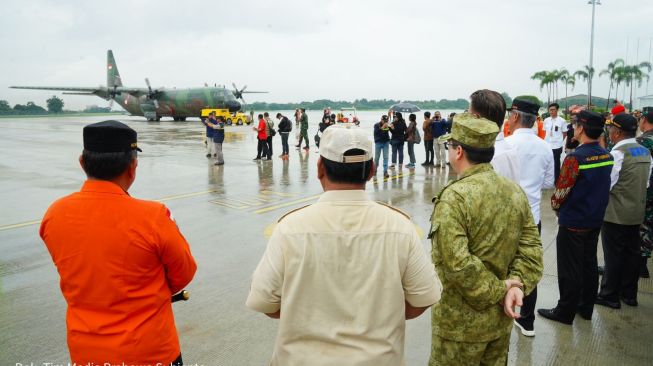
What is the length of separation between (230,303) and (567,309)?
3259 millimetres

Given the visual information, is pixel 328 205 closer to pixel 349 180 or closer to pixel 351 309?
pixel 349 180

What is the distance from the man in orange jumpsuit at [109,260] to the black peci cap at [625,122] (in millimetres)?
4422

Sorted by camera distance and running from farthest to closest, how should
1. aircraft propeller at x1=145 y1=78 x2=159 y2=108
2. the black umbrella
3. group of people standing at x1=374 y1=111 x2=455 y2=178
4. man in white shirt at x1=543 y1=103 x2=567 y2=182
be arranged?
aircraft propeller at x1=145 y1=78 x2=159 y2=108, the black umbrella, group of people standing at x1=374 y1=111 x2=455 y2=178, man in white shirt at x1=543 y1=103 x2=567 y2=182

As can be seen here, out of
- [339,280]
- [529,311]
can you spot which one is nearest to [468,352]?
[339,280]

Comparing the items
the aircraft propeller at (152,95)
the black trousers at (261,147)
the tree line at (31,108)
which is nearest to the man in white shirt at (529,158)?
the black trousers at (261,147)

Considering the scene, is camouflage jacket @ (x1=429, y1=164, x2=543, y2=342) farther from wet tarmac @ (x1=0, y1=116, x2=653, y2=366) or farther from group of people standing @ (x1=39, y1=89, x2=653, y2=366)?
wet tarmac @ (x1=0, y1=116, x2=653, y2=366)

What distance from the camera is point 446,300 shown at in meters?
2.25

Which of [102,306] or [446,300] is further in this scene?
[446,300]

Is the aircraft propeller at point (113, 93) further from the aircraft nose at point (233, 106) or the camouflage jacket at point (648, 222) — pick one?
the camouflage jacket at point (648, 222)

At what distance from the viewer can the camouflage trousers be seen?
223 centimetres

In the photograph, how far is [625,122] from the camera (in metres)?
4.21

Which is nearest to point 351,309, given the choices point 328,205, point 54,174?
point 328,205

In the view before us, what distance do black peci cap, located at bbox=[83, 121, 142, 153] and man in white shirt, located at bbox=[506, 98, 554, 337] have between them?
3.02 metres

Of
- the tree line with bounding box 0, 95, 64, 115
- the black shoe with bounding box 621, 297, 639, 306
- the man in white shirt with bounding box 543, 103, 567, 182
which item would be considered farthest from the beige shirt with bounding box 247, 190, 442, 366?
the tree line with bounding box 0, 95, 64, 115
